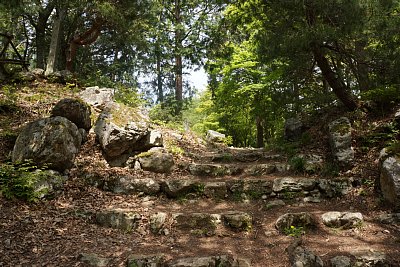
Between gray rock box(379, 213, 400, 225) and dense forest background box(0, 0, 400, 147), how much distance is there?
331cm

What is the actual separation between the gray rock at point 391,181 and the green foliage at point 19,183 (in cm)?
601

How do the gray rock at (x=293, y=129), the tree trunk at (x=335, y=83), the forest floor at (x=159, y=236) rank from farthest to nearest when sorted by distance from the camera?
the gray rock at (x=293, y=129) < the tree trunk at (x=335, y=83) < the forest floor at (x=159, y=236)

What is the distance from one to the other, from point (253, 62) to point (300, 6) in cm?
562

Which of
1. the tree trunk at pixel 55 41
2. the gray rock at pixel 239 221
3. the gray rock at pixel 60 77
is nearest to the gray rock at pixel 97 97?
the gray rock at pixel 60 77

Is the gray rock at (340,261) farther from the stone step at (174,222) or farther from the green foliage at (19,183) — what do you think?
the green foliage at (19,183)

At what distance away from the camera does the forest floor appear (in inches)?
158

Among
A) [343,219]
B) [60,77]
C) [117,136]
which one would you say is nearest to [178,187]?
[117,136]

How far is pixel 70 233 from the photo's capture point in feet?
14.4

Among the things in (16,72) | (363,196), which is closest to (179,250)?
(363,196)

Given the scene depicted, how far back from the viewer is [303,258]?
3979 mm

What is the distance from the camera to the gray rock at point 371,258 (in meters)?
3.91

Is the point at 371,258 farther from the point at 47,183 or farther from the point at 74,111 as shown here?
the point at 74,111

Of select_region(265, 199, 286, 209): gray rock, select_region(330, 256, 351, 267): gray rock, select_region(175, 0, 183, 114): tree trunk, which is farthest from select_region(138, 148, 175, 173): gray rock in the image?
select_region(175, 0, 183, 114): tree trunk

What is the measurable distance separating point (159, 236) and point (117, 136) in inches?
108
